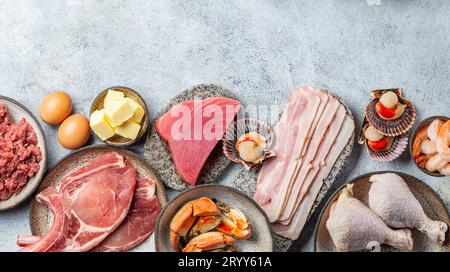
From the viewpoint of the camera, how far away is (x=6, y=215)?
3273 millimetres

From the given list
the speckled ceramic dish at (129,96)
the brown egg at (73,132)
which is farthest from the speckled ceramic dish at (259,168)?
the brown egg at (73,132)

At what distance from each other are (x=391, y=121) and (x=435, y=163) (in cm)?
28

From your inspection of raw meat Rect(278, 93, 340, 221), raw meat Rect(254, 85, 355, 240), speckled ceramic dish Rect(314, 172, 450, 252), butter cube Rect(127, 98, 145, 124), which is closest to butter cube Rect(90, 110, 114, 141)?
butter cube Rect(127, 98, 145, 124)

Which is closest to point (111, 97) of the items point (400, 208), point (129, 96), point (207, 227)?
point (129, 96)

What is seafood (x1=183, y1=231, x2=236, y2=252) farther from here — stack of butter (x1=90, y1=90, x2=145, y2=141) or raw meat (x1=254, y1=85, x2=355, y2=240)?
stack of butter (x1=90, y1=90, x2=145, y2=141)

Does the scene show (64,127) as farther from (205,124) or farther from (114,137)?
(205,124)

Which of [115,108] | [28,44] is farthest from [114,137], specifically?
[28,44]

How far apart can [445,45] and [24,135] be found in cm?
210

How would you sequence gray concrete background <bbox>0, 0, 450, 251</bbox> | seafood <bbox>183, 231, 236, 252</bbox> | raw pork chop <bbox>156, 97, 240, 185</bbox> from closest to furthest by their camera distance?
seafood <bbox>183, 231, 236, 252</bbox>, raw pork chop <bbox>156, 97, 240, 185</bbox>, gray concrete background <bbox>0, 0, 450, 251</bbox>

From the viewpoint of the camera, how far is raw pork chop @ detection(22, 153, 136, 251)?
312cm

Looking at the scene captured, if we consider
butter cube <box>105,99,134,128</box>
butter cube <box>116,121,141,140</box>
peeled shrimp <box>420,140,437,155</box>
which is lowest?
peeled shrimp <box>420,140,437,155</box>

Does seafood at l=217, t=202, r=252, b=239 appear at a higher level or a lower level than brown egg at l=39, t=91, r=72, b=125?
lower

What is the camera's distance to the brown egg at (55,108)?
3193mm

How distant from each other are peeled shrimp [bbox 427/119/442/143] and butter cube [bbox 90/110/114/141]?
151cm
